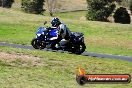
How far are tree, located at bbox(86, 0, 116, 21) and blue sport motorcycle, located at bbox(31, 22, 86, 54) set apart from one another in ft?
149

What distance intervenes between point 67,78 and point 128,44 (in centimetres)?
2359

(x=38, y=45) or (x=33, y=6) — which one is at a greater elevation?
(x=38, y=45)

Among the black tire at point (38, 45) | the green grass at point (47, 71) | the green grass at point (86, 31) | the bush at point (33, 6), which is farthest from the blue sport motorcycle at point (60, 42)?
the bush at point (33, 6)

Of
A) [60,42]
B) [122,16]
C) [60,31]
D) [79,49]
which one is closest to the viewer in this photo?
[60,31]

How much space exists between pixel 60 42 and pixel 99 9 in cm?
4735

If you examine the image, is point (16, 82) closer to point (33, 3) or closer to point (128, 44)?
point (128, 44)

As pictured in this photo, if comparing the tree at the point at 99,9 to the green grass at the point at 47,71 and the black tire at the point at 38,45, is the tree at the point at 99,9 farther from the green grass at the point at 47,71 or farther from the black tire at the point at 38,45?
the green grass at the point at 47,71

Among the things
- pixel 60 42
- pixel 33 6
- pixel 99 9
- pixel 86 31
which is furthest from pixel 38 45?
pixel 33 6

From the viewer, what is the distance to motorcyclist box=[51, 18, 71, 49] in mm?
26031

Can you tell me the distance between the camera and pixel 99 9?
73312 millimetres

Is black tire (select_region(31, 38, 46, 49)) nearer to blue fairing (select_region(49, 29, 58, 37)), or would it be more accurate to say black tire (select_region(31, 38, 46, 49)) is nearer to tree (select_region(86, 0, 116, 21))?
blue fairing (select_region(49, 29, 58, 37))

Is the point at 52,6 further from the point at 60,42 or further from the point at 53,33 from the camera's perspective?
the point at 60,42

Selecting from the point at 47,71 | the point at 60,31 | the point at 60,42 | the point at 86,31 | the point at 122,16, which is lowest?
the point at 122,16

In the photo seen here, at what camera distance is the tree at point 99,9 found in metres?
72.4
